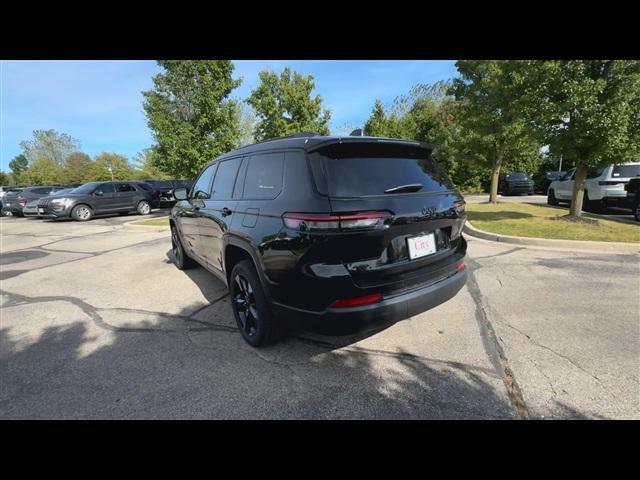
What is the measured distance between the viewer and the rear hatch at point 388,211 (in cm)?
214

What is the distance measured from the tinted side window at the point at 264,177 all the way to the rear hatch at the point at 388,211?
396 millimetres

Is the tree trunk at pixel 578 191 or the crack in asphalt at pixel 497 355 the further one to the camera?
the tree trunk at pixel 578 191

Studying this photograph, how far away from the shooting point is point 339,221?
2080 mm

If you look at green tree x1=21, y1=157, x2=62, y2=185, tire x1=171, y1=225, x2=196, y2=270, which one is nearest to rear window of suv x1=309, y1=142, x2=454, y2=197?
tire x1=171, y1=225, x2=196, y2=270

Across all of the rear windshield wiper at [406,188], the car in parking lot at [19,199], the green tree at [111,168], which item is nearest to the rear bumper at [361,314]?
the rear windshield wiper at [406,188]

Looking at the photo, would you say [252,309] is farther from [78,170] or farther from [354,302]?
[78,170]

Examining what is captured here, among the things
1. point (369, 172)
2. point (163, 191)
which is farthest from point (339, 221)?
point (163, 191)

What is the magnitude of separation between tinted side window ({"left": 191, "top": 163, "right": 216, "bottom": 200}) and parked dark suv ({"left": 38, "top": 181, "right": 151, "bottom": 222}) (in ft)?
42.9

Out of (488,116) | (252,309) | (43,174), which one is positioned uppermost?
(43,174)

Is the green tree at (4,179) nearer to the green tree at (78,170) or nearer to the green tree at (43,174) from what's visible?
the green tree at (43,174)

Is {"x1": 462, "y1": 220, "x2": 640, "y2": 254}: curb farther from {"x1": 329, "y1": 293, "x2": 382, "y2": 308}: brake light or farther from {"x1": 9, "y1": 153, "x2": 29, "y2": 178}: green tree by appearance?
{"x1": 9, "y1": 153, "x2": 29, "y2": 178}: green tree

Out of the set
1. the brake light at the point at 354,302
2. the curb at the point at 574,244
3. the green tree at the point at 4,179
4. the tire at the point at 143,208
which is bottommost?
the curb at the point at 574,244

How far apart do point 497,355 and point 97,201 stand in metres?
17.2
